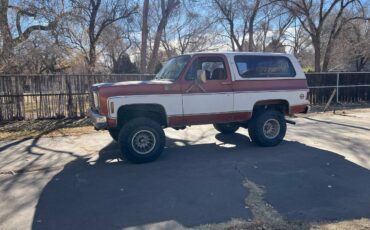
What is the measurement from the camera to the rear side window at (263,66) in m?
7.17

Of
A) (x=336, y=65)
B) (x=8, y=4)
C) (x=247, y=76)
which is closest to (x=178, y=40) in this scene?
(x=336, y=65)

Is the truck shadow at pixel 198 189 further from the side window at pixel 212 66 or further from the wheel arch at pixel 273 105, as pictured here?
the side window at pixel 212 66

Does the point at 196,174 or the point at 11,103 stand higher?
the point at 11,103

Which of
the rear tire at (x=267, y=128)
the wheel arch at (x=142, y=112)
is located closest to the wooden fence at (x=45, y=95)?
the wheel arch at (x=142, y=112)

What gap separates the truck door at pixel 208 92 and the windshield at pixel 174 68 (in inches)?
8.7

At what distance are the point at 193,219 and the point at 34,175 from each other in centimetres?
333

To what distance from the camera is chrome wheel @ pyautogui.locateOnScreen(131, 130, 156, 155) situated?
6213 mm

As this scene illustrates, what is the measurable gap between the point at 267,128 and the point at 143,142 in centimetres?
309

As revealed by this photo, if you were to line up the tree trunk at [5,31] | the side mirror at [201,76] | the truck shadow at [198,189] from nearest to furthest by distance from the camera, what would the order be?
1. the truck shadow at [198,189]
2. the side mirror at [201,76]
3. the tree trunk at [5,31]

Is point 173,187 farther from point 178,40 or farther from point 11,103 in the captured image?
point 178,40

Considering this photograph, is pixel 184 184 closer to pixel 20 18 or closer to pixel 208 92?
pixel 208 92

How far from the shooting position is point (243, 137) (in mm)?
8648

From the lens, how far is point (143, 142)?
6.31m

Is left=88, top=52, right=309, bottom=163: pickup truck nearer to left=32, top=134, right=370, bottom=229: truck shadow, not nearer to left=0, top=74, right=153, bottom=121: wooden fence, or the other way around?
left=32, top=134, right=370, bottom=229: truck shadow
